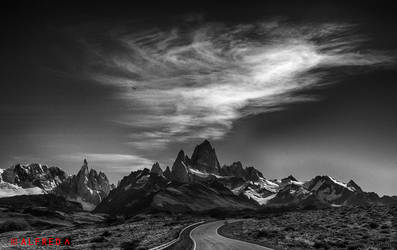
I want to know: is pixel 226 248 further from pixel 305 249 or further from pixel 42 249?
pixel 42 249

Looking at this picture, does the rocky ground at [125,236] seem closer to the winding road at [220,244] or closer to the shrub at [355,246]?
the winding road at [220,244]

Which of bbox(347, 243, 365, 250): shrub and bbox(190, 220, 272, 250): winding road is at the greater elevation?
bbox(347, 243, 365, 250): shrub

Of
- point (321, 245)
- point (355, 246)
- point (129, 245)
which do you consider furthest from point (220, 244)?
point (355, 246)

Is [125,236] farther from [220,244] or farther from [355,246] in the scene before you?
[355,246]

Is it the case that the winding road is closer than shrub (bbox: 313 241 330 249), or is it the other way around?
the winding road

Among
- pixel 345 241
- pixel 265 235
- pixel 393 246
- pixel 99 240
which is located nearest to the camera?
pixel 393 246

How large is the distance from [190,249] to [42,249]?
57.3ft

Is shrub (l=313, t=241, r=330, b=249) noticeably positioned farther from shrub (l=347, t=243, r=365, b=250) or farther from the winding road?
the winding road

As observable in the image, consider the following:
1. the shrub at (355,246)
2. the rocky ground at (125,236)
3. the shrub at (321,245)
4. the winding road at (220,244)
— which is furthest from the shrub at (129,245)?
the shrub at (355,246)

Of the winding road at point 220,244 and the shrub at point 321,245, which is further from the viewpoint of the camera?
the shrub at point 321,245

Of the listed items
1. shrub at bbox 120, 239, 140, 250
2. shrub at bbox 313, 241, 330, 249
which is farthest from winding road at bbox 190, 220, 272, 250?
shrub at bbox 120, 239, 140, 250

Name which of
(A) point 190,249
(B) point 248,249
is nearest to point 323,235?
(B) point 248,249

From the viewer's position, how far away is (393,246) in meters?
28.3

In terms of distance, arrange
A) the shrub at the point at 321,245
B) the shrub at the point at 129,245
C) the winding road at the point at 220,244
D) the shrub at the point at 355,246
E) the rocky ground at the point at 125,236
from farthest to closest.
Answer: the rocky ground at the point at 125,236
the shrub at the point at 129,245
the shrub at the point at 321,245
the winding road at the point at 220,244
the shrub at the point at 355,246
